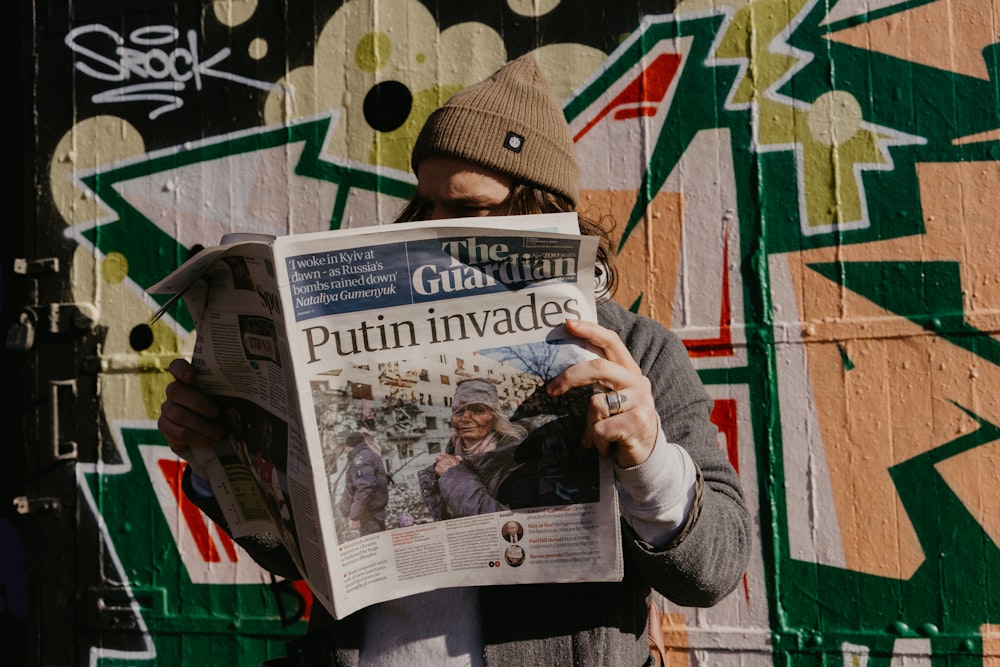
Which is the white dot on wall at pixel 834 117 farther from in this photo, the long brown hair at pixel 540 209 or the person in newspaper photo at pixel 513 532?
the person in newspaper photo at pixel 513 532

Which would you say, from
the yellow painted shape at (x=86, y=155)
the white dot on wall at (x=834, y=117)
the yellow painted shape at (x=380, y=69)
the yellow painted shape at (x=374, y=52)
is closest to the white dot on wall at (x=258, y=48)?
the yellow painted shape at (x=380, y=69)

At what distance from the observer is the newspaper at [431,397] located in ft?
3.26

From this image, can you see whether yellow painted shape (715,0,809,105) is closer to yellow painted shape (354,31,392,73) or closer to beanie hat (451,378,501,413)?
yellow painted shape (354,31,392,73)

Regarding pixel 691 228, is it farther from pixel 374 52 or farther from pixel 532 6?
pixel 374 52

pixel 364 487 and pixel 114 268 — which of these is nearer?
pixel 364 487

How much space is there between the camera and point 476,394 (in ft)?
3.35

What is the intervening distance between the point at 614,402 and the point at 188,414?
Answer: 67 cm

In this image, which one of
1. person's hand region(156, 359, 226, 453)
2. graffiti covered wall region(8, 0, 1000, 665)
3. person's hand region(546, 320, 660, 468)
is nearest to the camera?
person's hand region(546, 320, 660, 468)

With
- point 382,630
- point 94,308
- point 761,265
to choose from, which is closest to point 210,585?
point 94,308

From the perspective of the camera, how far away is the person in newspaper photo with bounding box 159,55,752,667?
3.28 ft

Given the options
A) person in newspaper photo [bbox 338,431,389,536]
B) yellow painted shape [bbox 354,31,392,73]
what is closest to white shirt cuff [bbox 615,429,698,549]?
person in newspaper photo [bbox 338,431,389,536]

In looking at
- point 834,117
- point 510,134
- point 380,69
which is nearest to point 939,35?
point 834,117

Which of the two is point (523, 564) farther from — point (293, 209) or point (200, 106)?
point (200, 106)

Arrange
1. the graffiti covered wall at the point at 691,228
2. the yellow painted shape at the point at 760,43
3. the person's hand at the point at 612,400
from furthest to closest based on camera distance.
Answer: the yellow painted shape at the point at 760,43, the graffiti covered wall at the point at 691,228, the person's hand at the point at 612,400
